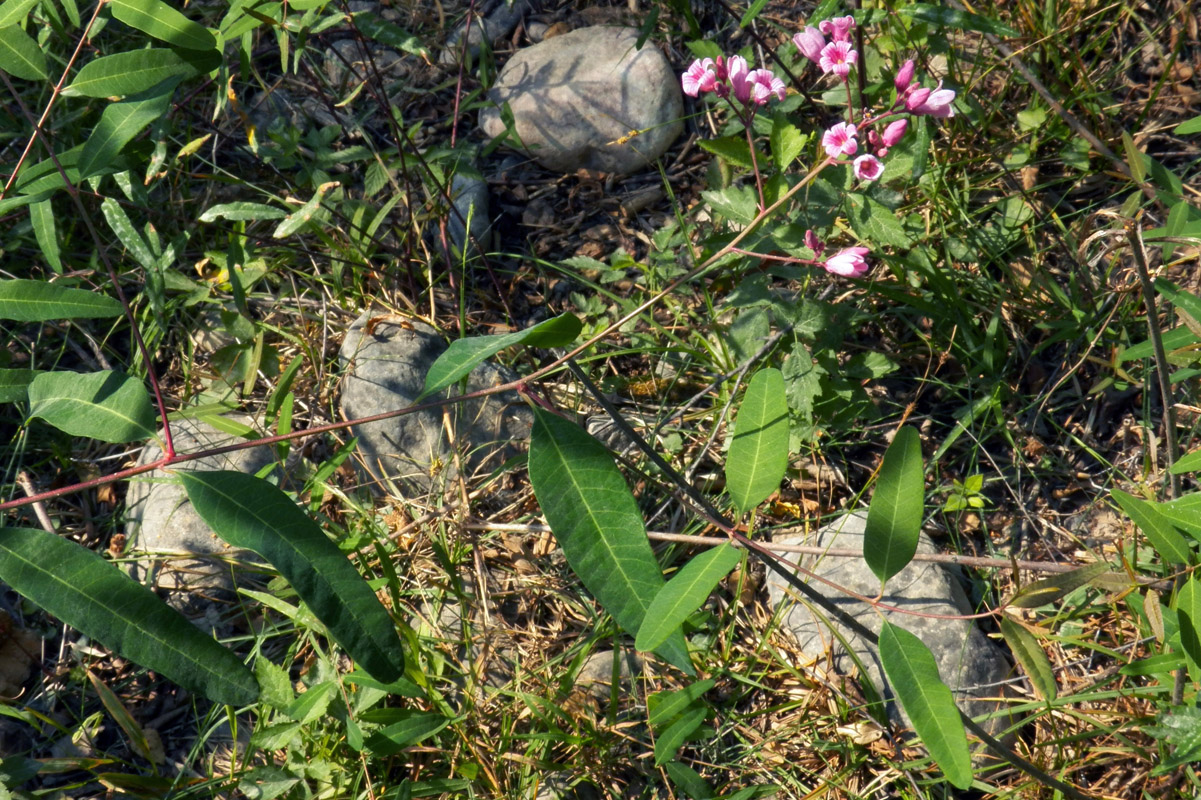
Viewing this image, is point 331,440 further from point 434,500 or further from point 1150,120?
point 1150,120

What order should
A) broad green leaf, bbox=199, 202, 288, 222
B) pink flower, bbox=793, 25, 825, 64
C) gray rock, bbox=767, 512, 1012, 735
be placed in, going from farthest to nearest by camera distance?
1. broad green leaf, bbox=199, 202, 288, 222
2. gray rock, bbox=767, 512, 1012, 735
3. pink flower, bbox=793, 25, 825, 64

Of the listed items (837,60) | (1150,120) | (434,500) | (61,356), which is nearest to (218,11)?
(61,356)

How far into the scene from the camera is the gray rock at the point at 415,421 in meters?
2.71

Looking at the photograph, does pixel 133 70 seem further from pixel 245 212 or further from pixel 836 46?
pixel 836 46

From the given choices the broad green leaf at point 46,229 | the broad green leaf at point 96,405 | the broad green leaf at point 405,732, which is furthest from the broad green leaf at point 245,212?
the broad green leaf at point 405,732

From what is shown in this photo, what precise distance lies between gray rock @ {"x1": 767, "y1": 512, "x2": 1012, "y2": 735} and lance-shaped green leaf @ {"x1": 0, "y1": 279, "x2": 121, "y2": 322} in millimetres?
1747

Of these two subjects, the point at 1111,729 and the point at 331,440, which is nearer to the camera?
the point at 1111,729

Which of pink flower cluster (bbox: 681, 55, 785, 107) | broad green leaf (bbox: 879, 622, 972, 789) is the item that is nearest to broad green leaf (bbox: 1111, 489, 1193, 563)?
broad green leaf (bbox: 879, 622, 972, 789)

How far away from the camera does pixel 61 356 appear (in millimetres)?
3146

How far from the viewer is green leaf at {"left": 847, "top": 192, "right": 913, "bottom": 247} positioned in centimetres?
211

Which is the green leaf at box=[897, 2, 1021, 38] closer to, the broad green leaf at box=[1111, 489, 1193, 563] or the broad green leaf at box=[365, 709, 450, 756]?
the broad green leaf at box=[1111, 489, 1193, 563]

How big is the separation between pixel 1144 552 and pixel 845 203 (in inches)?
→ 46.3

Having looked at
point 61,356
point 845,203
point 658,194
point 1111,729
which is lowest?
point 1111,729

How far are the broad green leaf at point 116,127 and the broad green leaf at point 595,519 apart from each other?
109 cm
